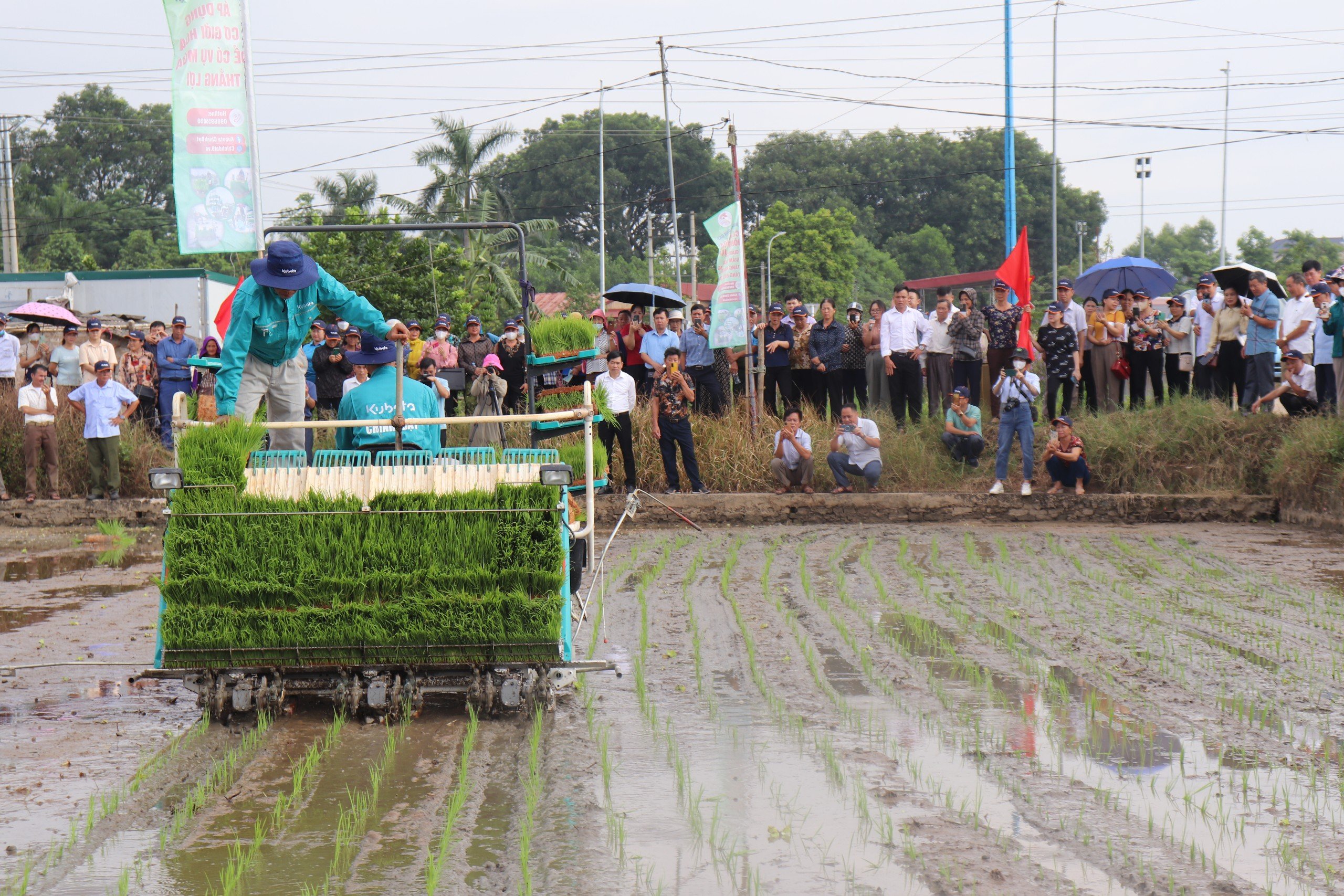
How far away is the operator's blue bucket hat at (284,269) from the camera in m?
7.54

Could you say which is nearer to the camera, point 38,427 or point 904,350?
point 38,427

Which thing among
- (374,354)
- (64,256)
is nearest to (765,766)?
(374,354)

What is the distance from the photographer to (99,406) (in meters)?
15.7

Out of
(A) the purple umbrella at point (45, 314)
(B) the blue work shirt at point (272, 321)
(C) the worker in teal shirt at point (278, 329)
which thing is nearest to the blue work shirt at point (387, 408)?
(C) the worker in teal shirt at point (278, 329)

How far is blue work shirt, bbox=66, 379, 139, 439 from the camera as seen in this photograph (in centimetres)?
1568

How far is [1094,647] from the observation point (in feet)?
25.3

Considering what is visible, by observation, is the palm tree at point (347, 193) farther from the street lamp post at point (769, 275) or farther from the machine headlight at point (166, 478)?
the machine headlight at point (166, 478)

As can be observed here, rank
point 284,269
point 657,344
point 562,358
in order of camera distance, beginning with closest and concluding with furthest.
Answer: point 284,269 → point 562,358 → point 657,344

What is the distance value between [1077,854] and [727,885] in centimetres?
125

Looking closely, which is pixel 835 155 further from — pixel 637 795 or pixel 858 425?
pixel 637 795

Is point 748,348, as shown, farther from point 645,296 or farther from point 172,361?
point 172,361

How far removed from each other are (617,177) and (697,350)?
60.3m

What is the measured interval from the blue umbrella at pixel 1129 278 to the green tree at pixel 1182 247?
7085cm

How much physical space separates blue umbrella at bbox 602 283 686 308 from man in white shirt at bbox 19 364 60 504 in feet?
23.9
